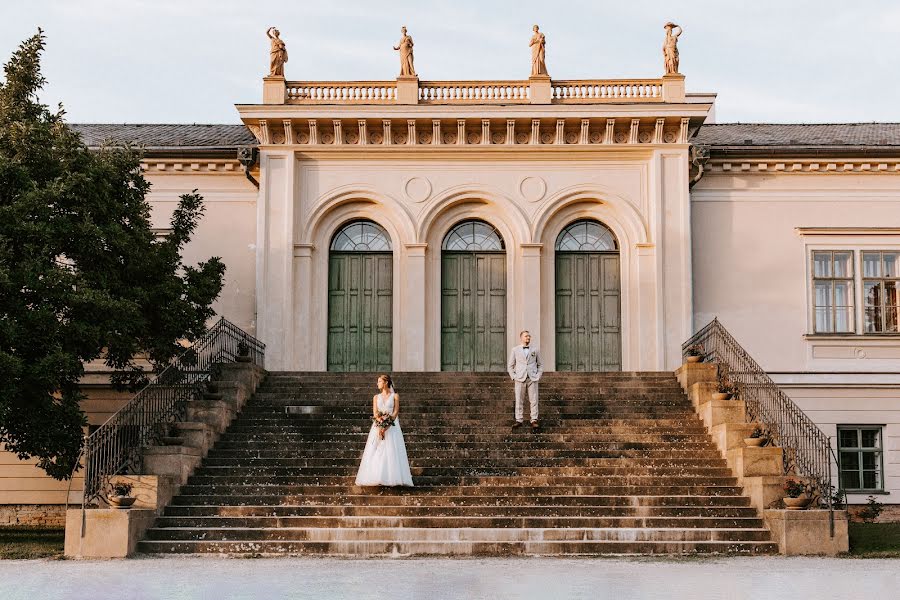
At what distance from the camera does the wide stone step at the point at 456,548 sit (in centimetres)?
1498

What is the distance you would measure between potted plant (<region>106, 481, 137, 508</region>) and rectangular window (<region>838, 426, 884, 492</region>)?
1483 centimetres

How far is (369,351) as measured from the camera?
24.9 metres

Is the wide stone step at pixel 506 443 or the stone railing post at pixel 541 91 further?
A: the stone railing post at pixel 541 91

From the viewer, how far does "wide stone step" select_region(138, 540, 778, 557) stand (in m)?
15.0

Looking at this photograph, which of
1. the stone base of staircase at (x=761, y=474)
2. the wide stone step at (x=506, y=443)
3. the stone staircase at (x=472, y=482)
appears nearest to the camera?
the stone base of staircase at (x=761, y=474)

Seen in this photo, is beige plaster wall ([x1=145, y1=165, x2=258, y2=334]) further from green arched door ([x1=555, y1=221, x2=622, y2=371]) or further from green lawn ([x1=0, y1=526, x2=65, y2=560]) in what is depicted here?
green arched door ([x1=555, y1=221, x2=622, y2=371])

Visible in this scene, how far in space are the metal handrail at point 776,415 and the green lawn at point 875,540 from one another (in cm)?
64

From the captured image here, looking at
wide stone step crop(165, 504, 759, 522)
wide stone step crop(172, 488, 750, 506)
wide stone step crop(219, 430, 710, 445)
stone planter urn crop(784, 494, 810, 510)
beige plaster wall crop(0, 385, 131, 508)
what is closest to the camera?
stone planter urn crop(784, 494, 810, 510)

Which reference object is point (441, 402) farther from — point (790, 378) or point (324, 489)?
point (790, 378)

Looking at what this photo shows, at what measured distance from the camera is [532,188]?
81.7 ft

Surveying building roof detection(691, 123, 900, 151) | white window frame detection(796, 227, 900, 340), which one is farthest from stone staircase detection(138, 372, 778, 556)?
building roof detection(691, 123, 900, 151)

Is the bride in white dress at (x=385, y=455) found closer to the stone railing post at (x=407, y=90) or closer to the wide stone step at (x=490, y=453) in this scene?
the wide stone step at (x=490, y=453)

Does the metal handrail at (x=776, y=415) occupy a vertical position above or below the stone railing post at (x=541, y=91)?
below

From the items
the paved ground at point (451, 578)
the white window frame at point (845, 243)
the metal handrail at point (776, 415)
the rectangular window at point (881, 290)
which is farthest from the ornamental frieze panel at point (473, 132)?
the paved ground at point (451, 578)
